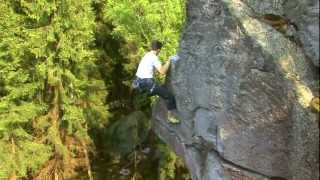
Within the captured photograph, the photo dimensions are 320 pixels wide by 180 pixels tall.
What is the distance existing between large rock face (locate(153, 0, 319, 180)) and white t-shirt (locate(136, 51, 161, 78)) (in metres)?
0.55

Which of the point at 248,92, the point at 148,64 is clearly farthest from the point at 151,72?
the point at 248,92

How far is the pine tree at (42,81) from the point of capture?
17.6 m

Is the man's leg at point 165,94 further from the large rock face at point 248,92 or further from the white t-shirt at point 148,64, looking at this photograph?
the large rock face at point 248,92

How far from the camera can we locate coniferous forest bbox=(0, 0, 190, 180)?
17547 millimetres

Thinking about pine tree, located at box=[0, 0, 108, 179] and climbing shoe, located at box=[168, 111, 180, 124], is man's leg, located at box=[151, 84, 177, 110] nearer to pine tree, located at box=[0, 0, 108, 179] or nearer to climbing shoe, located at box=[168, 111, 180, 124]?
climbing shoe, located at box=[168, 111, 180, 124]

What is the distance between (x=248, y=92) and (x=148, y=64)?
8.41 feet

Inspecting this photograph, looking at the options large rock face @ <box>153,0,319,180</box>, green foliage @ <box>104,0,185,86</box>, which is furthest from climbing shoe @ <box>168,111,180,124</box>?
green foliage @ <box>104,0,185,86</box>

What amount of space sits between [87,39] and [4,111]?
3.58m

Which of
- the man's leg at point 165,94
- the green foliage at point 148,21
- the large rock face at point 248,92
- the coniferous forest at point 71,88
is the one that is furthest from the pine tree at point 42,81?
the large rock face at point 248,92

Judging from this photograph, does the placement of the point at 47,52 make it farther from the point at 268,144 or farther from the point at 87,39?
the point at 268,144

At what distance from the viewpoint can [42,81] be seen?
18594mm

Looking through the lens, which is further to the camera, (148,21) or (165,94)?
(148,21)

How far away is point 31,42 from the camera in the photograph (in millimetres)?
17516

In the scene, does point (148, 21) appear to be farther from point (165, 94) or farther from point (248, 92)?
point (248, 92)
